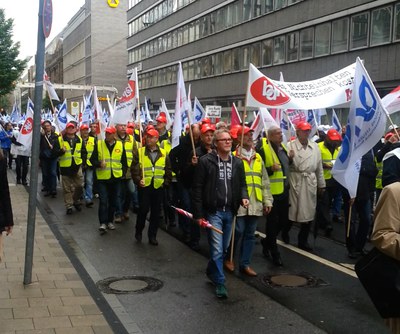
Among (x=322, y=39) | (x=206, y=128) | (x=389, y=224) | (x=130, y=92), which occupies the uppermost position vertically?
(x=322, y=39)

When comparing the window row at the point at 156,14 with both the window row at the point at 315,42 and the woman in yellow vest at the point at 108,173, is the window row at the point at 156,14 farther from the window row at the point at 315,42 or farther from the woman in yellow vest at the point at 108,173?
the woman in yellow vest at the point at 108,173

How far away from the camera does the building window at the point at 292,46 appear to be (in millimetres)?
29703

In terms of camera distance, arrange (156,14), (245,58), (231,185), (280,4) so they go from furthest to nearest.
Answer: (156,14), (245,58), (280,4), (231,185)

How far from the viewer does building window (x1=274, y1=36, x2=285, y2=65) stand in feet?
102

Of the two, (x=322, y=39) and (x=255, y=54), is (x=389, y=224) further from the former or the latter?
(x=255, y=54)

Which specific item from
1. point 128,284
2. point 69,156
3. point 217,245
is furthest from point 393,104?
point 69,156

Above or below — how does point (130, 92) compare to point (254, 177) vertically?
above

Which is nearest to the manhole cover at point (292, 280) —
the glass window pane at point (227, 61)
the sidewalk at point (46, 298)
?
the sidewalk at point (46, 298)

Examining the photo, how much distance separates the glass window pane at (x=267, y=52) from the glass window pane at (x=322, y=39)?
4.97m

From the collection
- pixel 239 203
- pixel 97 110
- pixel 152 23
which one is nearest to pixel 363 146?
pixel 239 203

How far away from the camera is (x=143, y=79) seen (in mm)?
59594

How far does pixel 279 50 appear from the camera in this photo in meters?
31.5

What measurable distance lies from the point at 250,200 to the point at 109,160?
354 cm

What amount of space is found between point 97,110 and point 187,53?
1390 inches
